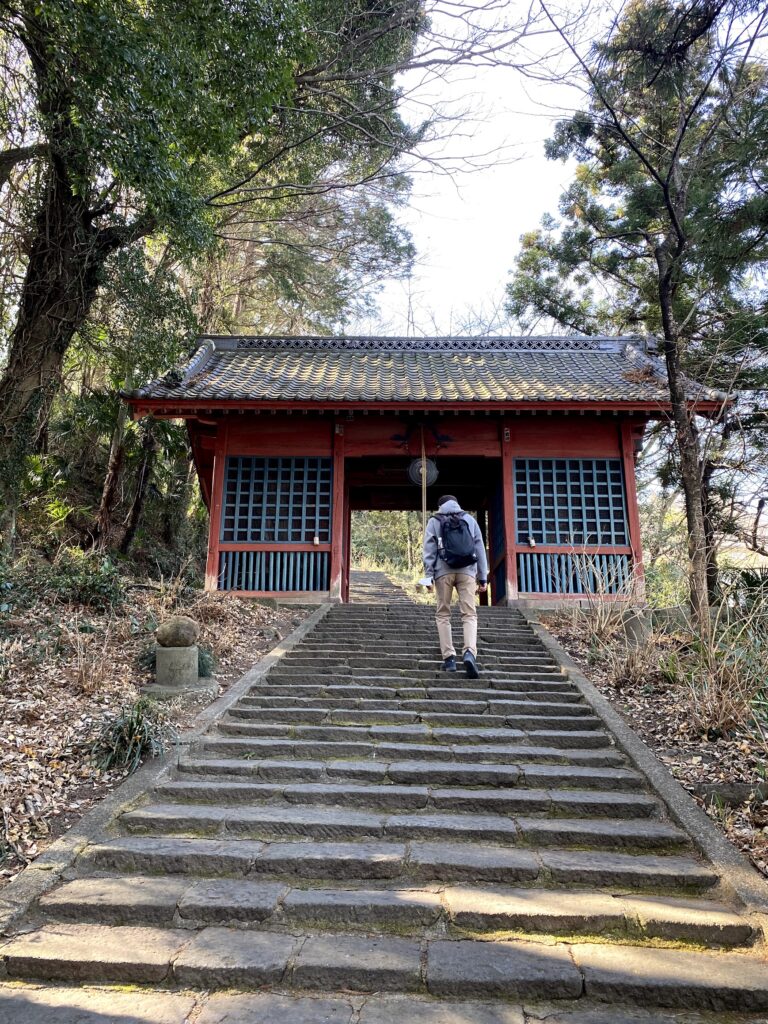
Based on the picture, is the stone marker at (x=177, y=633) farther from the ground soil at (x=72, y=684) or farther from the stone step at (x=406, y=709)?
the stone step at (x=406, y=709)

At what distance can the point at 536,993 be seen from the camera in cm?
257

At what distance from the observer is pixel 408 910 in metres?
3.02

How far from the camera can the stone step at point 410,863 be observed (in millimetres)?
3299

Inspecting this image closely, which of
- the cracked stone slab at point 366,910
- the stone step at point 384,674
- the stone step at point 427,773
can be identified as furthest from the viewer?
the stone step at point 384,674

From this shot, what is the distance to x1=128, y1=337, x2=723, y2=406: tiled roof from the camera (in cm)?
980

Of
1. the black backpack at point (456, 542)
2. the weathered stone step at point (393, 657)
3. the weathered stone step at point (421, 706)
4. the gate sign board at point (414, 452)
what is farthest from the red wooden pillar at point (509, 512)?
the weathered stone step at point (421, 706)

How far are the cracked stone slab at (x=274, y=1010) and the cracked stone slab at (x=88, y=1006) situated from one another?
11 centimetres

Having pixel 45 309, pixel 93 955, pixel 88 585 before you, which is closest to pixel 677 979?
pixel 93 955

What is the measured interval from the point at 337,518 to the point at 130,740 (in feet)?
20.3

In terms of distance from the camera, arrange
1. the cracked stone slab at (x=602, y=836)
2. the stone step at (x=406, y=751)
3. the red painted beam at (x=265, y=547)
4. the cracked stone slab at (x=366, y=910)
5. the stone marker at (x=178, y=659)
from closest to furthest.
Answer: the cracked stone slab at (x=366, y=910) < the cracked stone slab at (x=602, y=836) < the stone step at (x=406, y=751) < the stone marker at (x=178, y=659) < the red painted beam at (x=265, y=547)

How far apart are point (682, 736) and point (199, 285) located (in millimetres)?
13478

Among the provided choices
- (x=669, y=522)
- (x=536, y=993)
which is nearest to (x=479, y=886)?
(x=536, y=993)

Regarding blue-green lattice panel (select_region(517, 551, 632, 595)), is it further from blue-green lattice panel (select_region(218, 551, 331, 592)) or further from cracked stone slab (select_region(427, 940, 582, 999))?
cracked stone slab (select_region(427, 940, 582, 999))

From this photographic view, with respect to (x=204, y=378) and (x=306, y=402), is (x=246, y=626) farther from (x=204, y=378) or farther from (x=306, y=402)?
(x=204, y=378)
